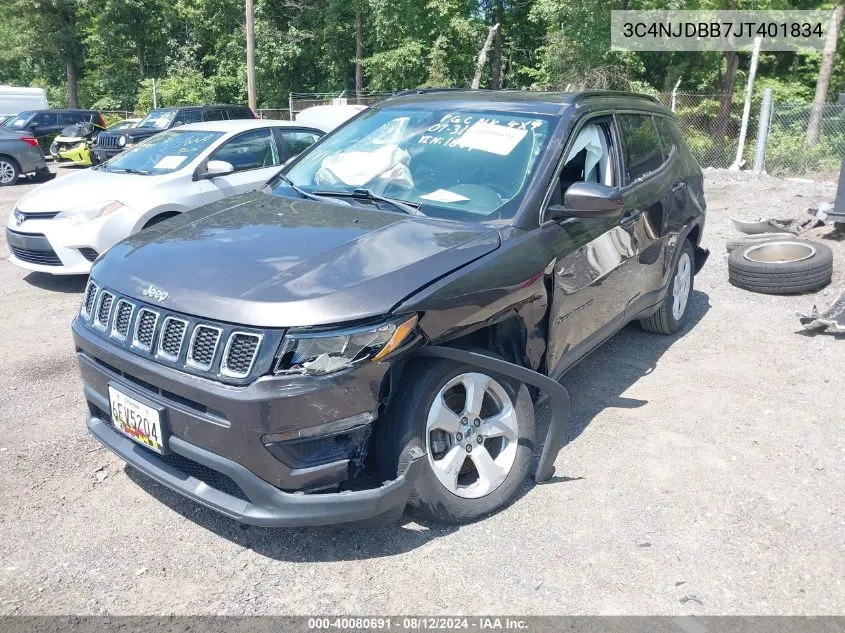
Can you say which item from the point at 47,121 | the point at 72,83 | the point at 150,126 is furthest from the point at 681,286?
the point at 72,83

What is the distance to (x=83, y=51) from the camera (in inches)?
1575

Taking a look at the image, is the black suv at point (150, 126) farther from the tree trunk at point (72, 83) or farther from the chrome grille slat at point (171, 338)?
the tree trunk at point (72, 83)

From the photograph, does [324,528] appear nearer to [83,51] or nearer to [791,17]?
[791,17]

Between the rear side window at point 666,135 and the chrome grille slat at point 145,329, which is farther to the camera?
the rear side window at point 666,135

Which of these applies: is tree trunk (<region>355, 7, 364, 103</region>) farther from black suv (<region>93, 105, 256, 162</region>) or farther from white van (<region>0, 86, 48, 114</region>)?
black suv (<region>93, 105, 256, 162</region>)

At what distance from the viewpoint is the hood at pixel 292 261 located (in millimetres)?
2674

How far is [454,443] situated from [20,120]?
22.5 m

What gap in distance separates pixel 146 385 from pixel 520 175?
2064 millimetres

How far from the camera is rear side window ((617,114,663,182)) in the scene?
461 cm

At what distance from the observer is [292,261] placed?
9.72ft

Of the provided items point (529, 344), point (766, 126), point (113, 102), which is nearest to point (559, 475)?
point (529, 344)

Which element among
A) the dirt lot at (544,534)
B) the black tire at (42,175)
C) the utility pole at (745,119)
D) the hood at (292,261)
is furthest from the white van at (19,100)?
the hood at (292,261)

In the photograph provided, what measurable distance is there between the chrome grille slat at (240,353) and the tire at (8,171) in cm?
1520

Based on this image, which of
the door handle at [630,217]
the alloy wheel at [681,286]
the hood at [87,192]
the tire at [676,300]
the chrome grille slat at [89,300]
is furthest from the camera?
the hood at [87,192]
